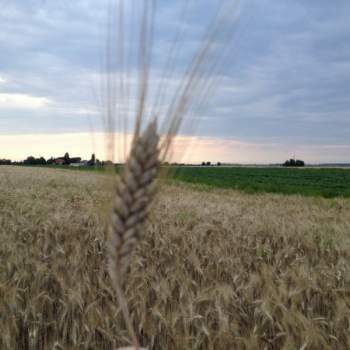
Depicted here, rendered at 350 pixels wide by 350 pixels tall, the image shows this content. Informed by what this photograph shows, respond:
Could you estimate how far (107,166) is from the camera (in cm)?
146

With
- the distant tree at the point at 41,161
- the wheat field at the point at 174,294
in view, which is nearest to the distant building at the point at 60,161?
the distant tree at the point at 41,161

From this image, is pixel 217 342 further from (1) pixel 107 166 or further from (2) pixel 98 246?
(2) pixel 98 246

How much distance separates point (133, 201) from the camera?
1.32 metres

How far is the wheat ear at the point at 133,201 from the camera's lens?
130cm

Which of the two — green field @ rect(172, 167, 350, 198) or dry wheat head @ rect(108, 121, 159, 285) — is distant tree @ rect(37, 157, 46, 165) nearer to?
green field @ rect(172, 167, 350, 198)

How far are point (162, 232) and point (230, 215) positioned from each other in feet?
7.53

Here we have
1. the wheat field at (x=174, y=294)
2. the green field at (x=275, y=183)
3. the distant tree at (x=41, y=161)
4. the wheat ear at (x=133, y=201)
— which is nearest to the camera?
the wheat ear at (x=133, y=201)

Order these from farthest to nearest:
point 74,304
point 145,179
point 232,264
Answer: point 232,264 < point 74,304 < point 145,179

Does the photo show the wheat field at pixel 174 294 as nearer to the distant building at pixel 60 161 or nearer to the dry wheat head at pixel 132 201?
the dry wheat head at pixel 132 201

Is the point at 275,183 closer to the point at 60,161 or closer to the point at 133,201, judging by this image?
the point at 133,201

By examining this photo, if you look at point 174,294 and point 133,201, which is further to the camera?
point 174,294

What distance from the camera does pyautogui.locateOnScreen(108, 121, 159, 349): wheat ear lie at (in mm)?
1304

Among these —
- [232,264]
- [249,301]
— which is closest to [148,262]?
[232,264]

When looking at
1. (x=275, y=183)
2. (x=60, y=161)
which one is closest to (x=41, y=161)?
(x=60, y=161)
